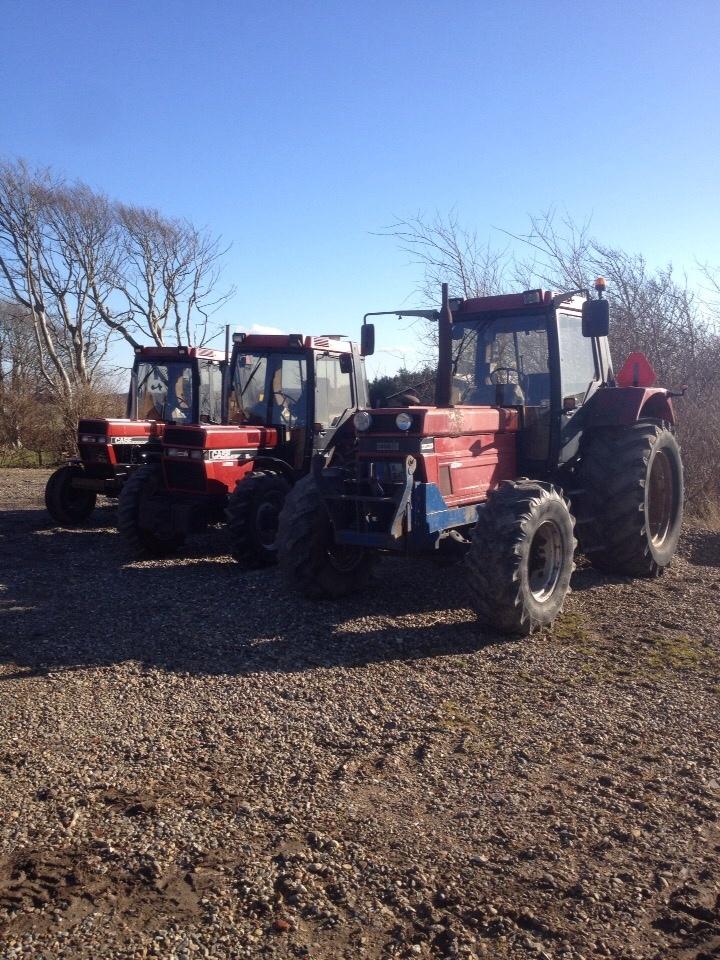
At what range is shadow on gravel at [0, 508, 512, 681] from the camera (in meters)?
5.75

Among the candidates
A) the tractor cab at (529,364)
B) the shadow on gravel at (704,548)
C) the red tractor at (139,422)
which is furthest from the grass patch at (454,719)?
the red tractor at (139,422)

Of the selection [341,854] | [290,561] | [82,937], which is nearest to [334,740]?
[341,854]

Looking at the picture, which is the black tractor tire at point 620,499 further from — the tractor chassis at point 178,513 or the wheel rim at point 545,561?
the tractor chassis at point 178,513

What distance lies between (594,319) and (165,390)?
7.08 meters

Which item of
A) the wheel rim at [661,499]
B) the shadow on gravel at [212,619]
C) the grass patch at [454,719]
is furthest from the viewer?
the wheel rim at [661,499]

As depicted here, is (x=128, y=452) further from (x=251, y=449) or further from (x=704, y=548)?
(x=704, y=548)

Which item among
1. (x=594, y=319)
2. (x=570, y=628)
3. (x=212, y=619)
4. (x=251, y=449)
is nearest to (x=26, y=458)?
(x=251, y=449)

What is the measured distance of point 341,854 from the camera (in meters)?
3.25

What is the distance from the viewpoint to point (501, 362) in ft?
25.0

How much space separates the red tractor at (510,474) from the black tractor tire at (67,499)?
19.7 feet

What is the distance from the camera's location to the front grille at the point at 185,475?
31.0 feet

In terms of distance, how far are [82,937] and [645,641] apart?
14.7ft

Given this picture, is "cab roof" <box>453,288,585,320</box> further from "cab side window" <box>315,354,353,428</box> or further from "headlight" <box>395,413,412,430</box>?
"cab side window" <box>315,354,353,428</box>

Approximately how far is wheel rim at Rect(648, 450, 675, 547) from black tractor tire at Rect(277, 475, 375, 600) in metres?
3.18
